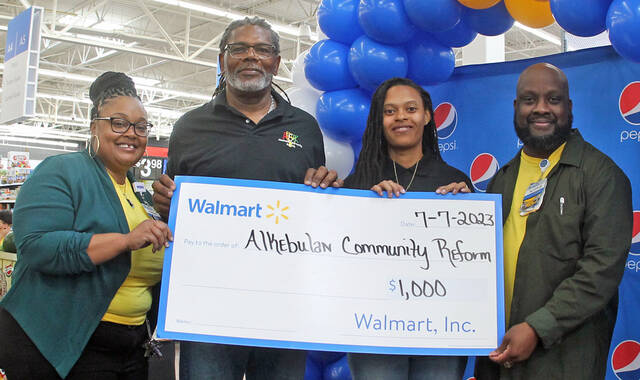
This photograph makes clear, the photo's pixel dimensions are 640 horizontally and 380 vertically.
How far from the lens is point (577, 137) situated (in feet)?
6.20

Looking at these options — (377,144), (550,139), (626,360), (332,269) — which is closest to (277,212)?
(332,269)

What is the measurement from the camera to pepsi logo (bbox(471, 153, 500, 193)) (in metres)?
3.24

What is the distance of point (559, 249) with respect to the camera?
5.78ft

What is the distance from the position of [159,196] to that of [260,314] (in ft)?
1.73

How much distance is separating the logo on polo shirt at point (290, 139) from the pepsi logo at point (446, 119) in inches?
62.4

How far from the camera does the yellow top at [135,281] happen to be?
1859 mm

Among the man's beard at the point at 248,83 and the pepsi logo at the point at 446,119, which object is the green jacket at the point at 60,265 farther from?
the pepsi logo at the point at 446,119

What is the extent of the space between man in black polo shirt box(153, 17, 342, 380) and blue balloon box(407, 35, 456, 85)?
1.09 m

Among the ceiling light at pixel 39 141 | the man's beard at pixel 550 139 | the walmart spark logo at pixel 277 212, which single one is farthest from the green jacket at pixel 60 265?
the ceiling light at pixel 39 141

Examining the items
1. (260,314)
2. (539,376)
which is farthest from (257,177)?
(539,376)

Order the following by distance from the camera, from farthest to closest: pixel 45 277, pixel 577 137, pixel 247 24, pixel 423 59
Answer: pixel 423 59
pixel 247 24
pixel 577 137
pixel 45 277

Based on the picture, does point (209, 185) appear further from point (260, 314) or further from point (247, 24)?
point (247, 24)

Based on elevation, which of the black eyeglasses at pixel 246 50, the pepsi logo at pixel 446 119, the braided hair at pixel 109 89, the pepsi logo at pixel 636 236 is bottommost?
the pepsi logo at pixel 636 236

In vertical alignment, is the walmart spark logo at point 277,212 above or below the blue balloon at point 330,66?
below
